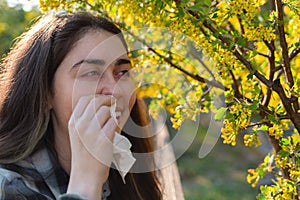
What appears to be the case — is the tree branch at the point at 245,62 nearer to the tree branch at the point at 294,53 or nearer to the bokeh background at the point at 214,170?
the tree branch at the point at 294,53

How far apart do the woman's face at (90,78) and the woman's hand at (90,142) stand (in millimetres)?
67

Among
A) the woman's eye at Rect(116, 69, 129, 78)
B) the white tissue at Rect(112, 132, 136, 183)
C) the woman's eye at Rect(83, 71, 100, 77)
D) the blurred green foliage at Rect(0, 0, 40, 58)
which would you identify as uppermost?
the woman's eye at Rect(83, 71, 100, 77)

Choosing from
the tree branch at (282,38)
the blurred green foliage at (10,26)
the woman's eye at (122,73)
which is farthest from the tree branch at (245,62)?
the blurred green foliage at (10,26)

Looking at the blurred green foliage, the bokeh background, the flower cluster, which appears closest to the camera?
the flower cluster

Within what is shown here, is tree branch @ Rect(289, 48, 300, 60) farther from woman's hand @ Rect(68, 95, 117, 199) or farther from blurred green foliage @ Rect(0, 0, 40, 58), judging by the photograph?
blurred green foliage @ Rect(0, 0, 40, 58)

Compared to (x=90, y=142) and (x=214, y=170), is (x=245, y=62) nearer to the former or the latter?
(x=90, y=142)

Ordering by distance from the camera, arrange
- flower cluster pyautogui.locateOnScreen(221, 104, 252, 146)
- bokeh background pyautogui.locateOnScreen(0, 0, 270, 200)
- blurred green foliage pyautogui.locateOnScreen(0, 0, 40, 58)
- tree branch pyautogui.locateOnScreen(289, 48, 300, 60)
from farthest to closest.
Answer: bokeh background pyautogui.locateOnScreen(0, 0, 270, 200) < blurred green foliage pyautogui.locateOnScreen(0, 0, 40, 58) < tree branch pyautogui.locateOnScreen(289, 48, 300, 60) < flower cluster pyautogui.locateOnScreen(221, 104, 252, 146)

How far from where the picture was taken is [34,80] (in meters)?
1.73

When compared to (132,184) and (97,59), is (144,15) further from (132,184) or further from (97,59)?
(132,184)

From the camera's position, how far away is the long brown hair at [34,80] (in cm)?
170

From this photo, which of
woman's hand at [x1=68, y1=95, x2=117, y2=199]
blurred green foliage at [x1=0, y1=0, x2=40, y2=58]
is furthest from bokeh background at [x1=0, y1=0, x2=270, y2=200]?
woman's hand at [x1=68, y1=95, x2=117, y2=199]

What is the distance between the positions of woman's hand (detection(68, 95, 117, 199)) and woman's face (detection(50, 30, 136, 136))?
0.07 metres

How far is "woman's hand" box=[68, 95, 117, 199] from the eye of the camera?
152 centimetres

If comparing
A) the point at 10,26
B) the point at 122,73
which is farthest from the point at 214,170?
the point at 122,73
